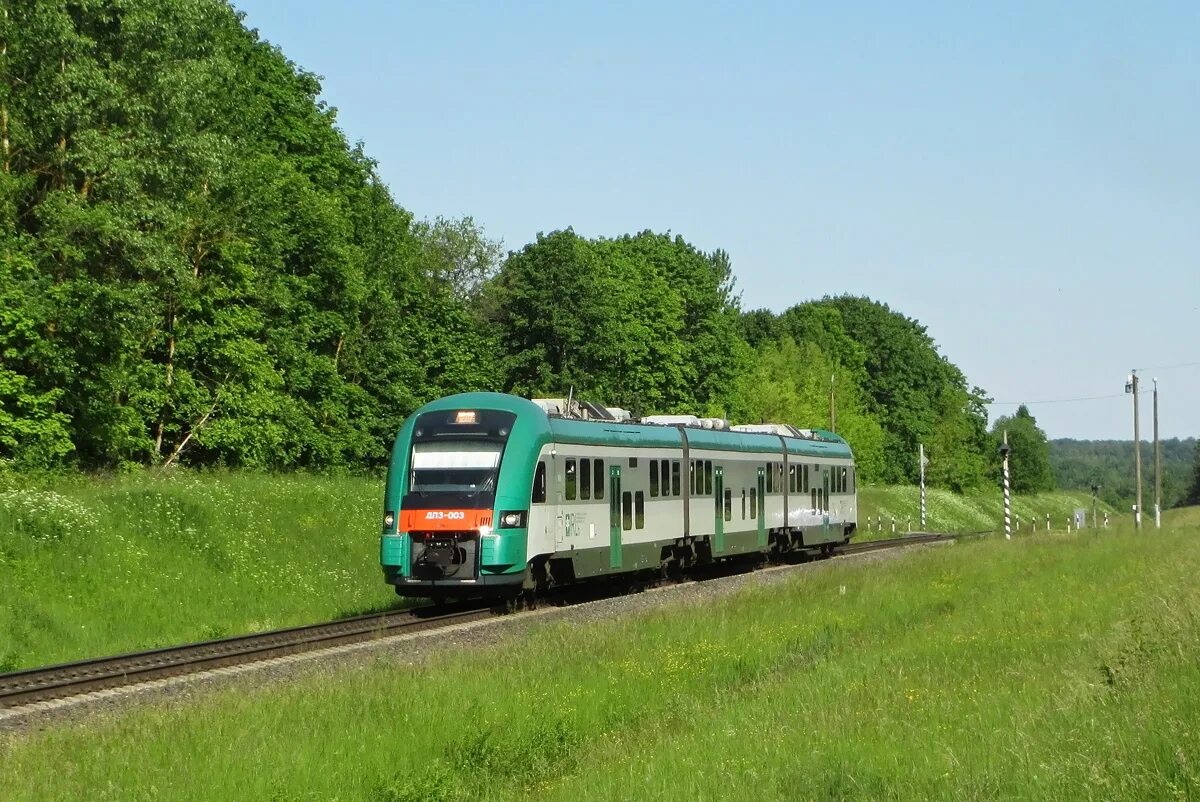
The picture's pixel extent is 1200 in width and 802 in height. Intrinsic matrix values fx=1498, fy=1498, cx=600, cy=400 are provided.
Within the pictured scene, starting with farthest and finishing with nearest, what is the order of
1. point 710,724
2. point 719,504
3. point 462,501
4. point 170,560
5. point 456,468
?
1. point 719,504
2. point 170,560
3. point 456,468
4. point 462,501
5. point 710,724

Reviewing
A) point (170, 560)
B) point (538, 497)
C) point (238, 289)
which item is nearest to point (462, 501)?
point (538, 497)

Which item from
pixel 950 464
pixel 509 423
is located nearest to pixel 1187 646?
pixel 509 423

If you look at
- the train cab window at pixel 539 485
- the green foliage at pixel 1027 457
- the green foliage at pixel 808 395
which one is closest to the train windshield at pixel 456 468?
the train cab window at pixel 539 485

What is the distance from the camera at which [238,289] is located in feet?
144

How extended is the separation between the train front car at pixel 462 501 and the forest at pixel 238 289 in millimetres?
10326

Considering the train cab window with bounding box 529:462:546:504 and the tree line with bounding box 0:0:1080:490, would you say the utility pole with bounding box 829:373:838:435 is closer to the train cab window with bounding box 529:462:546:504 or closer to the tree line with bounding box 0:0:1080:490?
the tree line with bounding box 0:0:1080:490

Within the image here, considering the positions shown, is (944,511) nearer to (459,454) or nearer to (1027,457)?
(1027,457)

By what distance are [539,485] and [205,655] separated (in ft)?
22.8

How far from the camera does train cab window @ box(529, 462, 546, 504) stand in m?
25.2

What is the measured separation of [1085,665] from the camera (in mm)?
13938

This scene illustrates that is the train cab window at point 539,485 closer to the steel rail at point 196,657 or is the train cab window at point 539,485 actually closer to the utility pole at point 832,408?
the steel rail at point 196,657

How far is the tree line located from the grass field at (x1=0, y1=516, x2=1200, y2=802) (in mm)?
17801

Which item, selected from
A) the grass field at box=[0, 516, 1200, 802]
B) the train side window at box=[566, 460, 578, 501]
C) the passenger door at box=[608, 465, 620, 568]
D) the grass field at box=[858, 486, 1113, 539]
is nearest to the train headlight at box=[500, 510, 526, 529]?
the train side window at box=[566, 460, 578, 501]

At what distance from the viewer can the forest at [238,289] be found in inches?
1310
